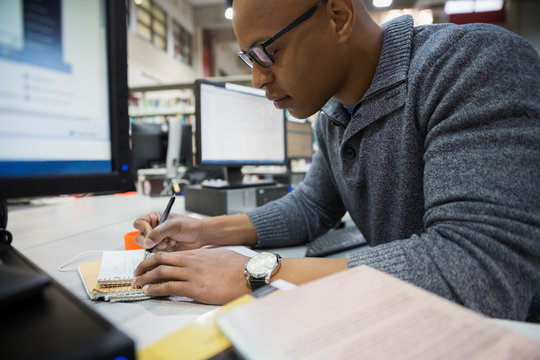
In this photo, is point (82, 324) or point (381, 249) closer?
point (82, 324)

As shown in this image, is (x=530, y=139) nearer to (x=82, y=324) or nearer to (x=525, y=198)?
(x=525, y=198)

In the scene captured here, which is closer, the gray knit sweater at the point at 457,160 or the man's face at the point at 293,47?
the gray knit sweater at the point at 457,160

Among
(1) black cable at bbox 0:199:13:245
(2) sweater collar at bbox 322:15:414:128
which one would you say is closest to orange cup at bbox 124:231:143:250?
(1) black cable at bbox 0:199:13:245

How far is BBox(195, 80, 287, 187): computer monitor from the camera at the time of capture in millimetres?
1151

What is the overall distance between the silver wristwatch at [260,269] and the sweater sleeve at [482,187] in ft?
0.39

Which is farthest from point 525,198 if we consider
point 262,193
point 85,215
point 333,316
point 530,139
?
point 85,215

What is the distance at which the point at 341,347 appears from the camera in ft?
0.73

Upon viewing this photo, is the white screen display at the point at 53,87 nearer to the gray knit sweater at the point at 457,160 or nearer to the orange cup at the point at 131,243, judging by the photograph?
the orange cup at the point at 131,243

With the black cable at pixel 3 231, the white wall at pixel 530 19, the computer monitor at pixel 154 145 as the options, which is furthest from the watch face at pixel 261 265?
the white wall at pixel 530 19

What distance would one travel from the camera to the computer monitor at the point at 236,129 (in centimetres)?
115

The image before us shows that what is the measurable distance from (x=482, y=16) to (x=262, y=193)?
18.3ft

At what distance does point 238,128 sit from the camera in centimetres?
125

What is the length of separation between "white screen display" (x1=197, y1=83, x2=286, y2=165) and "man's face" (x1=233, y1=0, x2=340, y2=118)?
Result: 47cm

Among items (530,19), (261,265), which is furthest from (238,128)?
(530,19)
